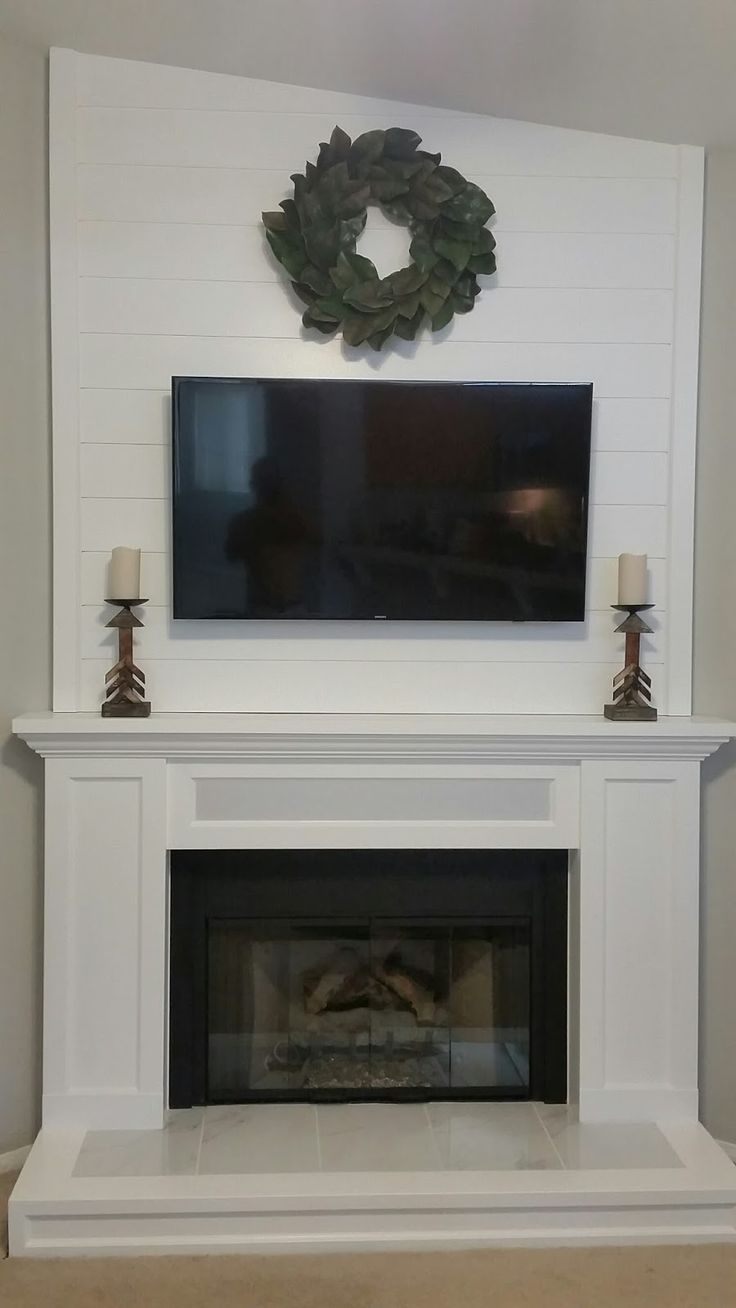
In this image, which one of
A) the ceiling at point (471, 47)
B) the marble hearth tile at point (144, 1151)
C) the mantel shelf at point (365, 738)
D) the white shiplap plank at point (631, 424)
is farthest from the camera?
the white shiplap plank at point (631, 424)

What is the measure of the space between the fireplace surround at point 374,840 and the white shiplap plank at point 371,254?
1.05 m

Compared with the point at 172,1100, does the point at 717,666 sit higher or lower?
higher

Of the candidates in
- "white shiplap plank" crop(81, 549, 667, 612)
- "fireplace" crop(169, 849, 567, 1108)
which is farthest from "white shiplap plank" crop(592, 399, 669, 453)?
"fireplace" crop(169, 849, 567, 1108)

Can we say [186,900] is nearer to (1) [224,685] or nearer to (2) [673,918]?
(1) [224,685]

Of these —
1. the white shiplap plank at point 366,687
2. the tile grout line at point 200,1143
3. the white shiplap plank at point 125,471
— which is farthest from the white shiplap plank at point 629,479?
the tile grout line at point 200,1143

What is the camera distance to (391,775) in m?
2.49

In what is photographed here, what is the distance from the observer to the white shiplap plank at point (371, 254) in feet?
8.32

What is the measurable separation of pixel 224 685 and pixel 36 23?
60.2 inches

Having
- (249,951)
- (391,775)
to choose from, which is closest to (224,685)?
(391,775)

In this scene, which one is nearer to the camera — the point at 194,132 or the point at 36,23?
the point at 36,23

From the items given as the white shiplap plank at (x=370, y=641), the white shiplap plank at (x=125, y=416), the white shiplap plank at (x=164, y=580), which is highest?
the white shiplap plank at (x=125, y=416)

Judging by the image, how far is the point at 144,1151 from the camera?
2.33 meters

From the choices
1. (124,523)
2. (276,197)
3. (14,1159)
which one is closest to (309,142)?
(276,197)

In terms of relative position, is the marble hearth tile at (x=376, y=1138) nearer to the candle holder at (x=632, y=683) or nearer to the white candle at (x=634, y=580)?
the candle holder at (x=632, y=683)
